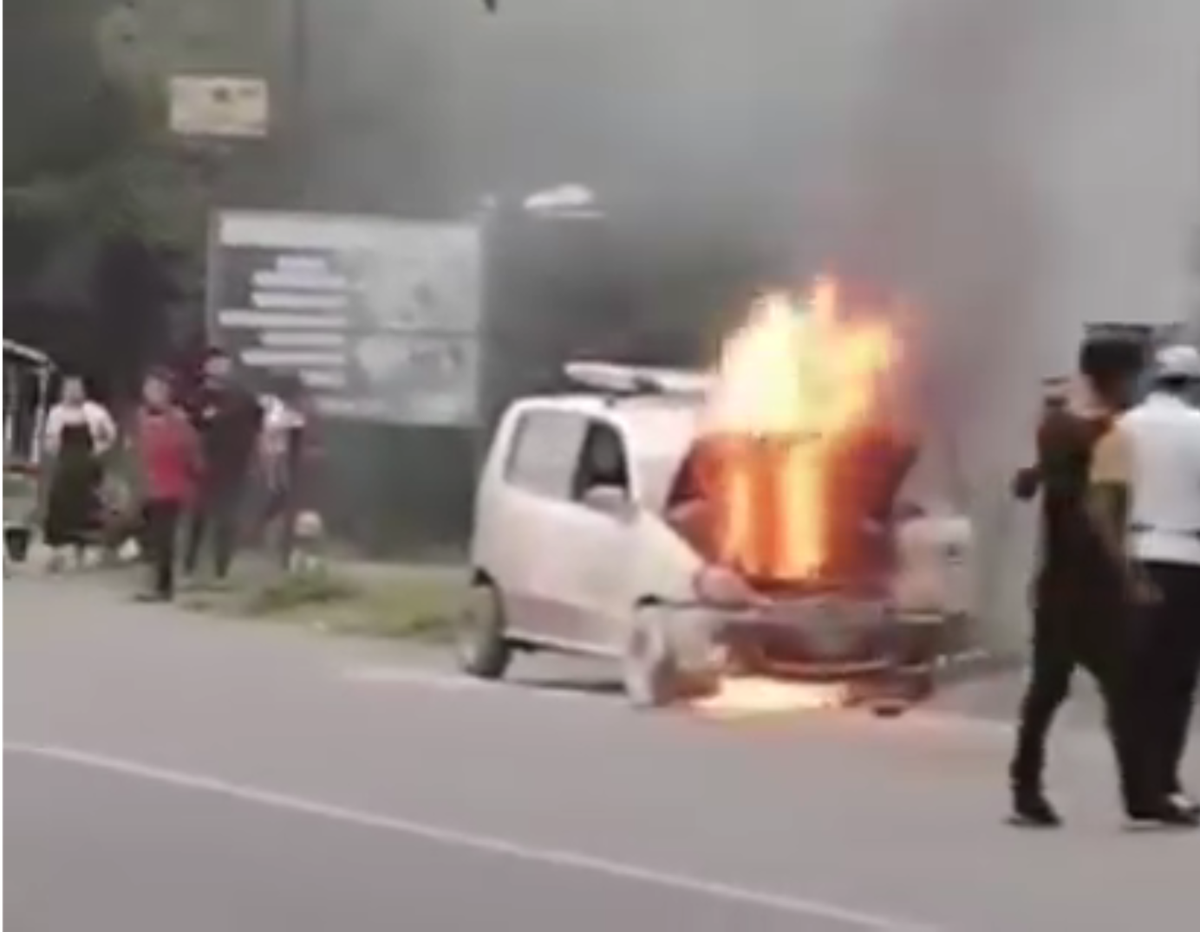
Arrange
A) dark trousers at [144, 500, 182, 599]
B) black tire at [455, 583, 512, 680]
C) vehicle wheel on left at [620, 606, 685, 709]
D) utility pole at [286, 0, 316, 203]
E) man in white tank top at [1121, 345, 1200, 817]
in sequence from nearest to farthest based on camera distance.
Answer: man in white tank top at [1121, 345, 1200, 817], vehicle wheel on left at [620, 606, 685, 709], black tire at [455, 583, 512, 680], utility pole at [286, 0, 316, 203], dark trousers at [144, 500, 182, 599]

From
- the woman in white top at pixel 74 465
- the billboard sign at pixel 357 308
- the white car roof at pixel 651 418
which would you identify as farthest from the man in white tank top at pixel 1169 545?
the woman in white top at pixel 74 465

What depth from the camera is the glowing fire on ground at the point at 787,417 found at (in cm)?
201

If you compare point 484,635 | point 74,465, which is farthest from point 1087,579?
point 74,465

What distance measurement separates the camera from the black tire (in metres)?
2.21

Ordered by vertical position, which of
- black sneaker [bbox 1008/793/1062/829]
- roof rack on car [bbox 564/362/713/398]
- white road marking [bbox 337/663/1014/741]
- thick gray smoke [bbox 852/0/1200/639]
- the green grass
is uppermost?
thick gray smoke [bbox 852/0/1200/639]

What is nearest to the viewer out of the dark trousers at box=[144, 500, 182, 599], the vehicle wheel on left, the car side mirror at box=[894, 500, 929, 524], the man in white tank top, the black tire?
the man in white tank top

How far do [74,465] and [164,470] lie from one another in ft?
0.29

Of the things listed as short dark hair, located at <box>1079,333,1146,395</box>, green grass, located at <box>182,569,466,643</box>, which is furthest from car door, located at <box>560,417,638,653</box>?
short dark hair, located at <box>1079,333,1146,395</box>

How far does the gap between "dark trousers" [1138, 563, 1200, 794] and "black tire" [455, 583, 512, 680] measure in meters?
0.53

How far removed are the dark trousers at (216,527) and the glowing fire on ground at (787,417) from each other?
514 mm

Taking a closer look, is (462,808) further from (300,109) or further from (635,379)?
(300,109)

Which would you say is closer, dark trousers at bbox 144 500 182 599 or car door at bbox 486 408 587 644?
car door at bbox 486 408 587 644

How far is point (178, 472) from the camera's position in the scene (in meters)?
2.44

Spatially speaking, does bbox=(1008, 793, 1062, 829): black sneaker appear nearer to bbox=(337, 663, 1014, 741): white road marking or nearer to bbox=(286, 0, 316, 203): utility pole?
bbox=(337, 663, 1014, 741): white road marking
